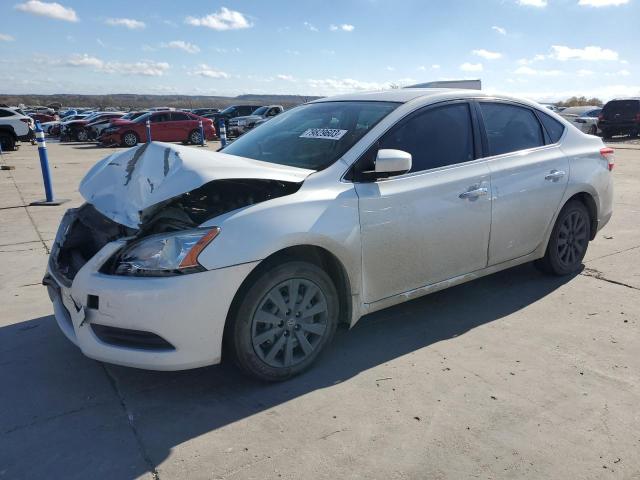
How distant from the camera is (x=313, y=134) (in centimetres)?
392

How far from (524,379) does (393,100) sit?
2.09m

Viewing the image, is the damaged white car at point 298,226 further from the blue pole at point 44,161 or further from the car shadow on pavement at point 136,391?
the blue pole at point 44,161

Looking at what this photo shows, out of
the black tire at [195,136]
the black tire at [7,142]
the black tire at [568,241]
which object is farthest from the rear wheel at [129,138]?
the black tire at [568,241]

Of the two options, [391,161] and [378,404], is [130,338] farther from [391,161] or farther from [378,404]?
[391,161]

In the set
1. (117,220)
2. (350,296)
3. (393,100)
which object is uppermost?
(393,100)

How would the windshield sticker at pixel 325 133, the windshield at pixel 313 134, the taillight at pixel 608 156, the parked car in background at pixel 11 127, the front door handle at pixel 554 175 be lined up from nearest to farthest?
the windshield at pixel 313 134 → the windshield sticker at pixel 325 133 → the front door handle at pixel 554 175 → the taillight at pixel 608 156 → the parked car in background at pixel 11 127

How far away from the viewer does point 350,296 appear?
135 inches

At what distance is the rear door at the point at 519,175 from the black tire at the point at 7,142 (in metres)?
21.3

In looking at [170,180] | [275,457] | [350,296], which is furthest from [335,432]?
[170,180]

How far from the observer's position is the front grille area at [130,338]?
2885 mm

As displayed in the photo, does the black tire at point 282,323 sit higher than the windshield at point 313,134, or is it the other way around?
the windshield at point 313,134

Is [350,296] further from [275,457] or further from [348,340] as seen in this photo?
[275,457]

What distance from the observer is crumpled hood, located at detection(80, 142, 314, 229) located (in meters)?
3.06

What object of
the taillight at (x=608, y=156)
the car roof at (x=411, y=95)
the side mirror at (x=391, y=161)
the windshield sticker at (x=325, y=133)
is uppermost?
the car roof at (x=411, y=95)
